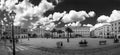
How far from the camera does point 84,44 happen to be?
72.5ft

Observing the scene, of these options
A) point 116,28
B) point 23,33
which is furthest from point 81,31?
point 116,28

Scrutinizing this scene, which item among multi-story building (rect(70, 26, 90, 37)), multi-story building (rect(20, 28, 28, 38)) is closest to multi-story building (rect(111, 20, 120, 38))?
multi-story building (rect(70, 26, 90, 37))

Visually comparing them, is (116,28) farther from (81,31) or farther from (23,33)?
(23,33)

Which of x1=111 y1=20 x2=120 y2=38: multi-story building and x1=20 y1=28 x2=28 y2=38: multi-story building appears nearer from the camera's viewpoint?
x1=111 y1=20 x2=120 y2=38: multi-story building

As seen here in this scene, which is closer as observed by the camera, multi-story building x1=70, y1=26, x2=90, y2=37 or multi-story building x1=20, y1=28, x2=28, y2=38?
multi-story building x1=20, y1=28, x2=28, y2=38

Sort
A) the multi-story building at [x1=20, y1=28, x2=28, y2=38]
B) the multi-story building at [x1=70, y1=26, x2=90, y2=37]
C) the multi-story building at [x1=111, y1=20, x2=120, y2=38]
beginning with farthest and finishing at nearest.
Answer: the multi-story building at [x1=70, y1=26, x2=90, y2=37] < the multi-story building at [x1=20, y1=28, x2=28, y2=38] < the multi-story building at [x1=111, y1=20, x2=120, y2=38]

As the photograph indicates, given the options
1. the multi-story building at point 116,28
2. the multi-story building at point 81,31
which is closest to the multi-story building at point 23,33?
the multi-story building at point 81,31

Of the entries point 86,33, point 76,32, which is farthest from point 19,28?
point 86,33

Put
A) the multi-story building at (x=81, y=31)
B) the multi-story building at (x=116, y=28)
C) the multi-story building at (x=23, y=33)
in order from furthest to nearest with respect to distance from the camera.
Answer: the multi-story building at (x=81, y=31), the multi-story building at (x=23, y=33), the multi-story building at (x=116, y=28)

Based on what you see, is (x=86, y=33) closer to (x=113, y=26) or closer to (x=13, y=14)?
(x=113, y=26)

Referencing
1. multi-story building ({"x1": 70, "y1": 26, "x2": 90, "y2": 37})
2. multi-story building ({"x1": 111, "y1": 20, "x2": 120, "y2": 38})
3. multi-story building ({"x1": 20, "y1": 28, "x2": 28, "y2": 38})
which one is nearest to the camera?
multi-story building ({"x1": 111, "y1": 20, "x2": 120, "y2": 38})

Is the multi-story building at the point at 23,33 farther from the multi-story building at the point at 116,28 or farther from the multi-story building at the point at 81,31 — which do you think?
the multi-story building at the point at 116,28

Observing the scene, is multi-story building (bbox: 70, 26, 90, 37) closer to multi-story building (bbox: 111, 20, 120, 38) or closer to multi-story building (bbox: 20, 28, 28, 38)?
multi-story building (bbox: 20, 28, 28, 38)

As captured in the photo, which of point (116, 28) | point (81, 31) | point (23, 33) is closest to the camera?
point (116, 28)
